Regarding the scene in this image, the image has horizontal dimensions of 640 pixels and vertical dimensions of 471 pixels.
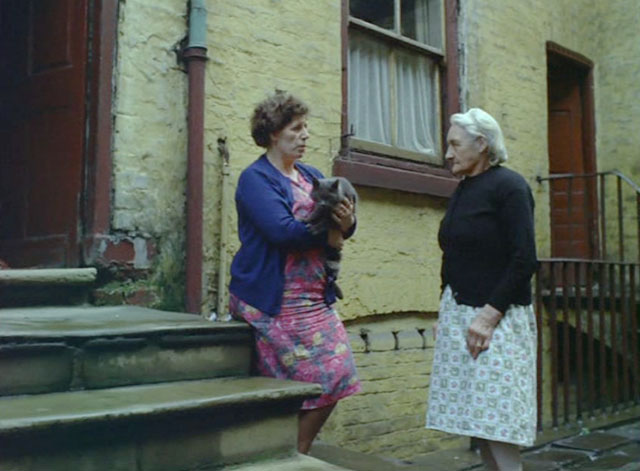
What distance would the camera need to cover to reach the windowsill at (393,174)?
16.4 feet

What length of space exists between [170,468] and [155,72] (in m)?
2.38

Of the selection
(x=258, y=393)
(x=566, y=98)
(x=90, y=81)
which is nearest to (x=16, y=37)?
(x=90, y=81)

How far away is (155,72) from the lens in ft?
13.5

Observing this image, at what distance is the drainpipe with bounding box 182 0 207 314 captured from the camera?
4.07 metres

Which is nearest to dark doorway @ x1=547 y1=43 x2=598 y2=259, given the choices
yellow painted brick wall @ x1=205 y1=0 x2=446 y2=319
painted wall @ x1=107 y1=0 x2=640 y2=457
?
painted wall @ x1=107 y1=0 x2=640 y2=457

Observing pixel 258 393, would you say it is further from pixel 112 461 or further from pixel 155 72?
pixel 155 72

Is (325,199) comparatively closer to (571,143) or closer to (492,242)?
(492,242)

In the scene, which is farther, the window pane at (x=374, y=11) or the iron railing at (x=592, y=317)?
the iron railing at (x=592, y=317)

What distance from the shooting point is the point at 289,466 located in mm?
2646

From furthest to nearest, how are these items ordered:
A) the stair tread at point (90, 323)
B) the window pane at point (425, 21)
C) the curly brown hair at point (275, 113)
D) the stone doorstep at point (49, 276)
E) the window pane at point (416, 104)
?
the window pane at point (425, 21) → the window pane at point (416, 104) → the stone doorstep at point (49, 276) → the curly brown hair at point (275, 113) → the stair tread at point (90, 323)

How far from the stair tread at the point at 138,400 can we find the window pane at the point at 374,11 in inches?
134

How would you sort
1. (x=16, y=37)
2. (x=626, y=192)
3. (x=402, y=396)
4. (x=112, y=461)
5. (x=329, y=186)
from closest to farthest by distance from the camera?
(x=112, y=461)
(x=329, y=186)
(x=16, y=37)
(x=402, y=396)
(x=626, y=192)

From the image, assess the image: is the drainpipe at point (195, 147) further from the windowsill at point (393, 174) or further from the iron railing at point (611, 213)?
the iron railing at point (611, 213)

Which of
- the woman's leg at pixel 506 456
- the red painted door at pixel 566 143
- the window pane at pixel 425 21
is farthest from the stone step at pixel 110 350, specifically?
the red painted door at pixel 566 143
